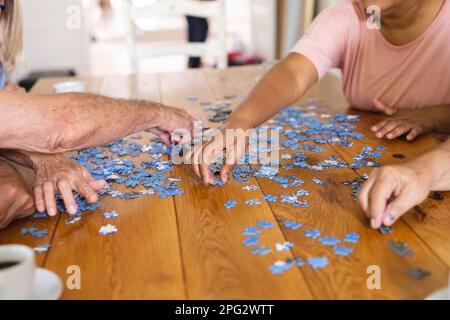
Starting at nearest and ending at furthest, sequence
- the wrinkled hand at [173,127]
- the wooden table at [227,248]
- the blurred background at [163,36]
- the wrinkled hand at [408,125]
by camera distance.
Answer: the wooden table at [227,248]
the wrinkled hand at [173,127]
the wrinkled hand at [408,125]
the blurred background at [163,36]

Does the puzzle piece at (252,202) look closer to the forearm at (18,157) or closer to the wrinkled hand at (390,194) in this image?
the wrinkled hand at (390,194)

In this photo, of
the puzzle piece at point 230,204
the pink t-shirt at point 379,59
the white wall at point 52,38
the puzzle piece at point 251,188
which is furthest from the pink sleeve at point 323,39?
the white wall at point 52,38

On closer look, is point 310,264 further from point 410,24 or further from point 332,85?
point 332,85

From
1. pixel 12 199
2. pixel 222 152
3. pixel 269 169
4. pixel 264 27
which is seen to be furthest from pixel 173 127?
pixel 264 27

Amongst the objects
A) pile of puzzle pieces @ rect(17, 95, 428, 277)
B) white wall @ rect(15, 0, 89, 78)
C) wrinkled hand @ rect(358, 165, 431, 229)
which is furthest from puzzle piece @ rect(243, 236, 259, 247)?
white wall @ rect(15, 0, 89, 78)

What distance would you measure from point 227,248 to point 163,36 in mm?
8221

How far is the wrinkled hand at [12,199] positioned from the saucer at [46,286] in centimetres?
32

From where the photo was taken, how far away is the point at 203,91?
2676 millimetres

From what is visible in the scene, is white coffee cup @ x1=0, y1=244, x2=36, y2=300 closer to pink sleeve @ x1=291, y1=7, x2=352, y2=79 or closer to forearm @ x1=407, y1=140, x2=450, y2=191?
forearm @ x1=407, y1=140, x2=450, y2=191

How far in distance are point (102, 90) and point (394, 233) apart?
6.44ft

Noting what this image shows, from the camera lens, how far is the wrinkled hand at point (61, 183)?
4.57 feet

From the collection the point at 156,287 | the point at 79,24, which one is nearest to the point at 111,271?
the point at 156,287

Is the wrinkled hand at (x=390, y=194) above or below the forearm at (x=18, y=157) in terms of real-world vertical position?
above
